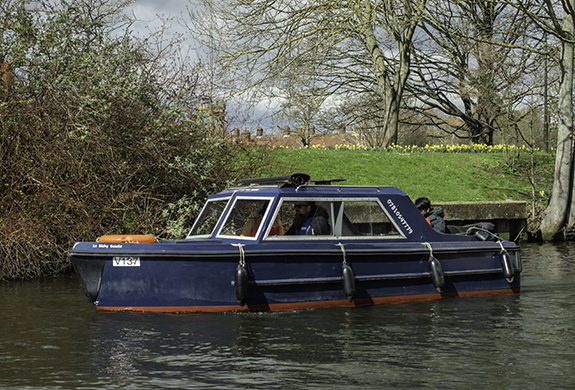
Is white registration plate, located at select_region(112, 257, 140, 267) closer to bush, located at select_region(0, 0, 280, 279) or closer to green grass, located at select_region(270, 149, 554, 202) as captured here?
bush, located at select_region(0, 0, 280, 279)

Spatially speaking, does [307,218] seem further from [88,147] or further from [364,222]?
[88,147]

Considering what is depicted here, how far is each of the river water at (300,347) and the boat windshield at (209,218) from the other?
1.50 m

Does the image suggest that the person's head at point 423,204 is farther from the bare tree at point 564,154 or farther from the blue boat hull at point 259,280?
the bare tree at point 564,154

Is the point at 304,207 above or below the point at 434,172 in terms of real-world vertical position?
below

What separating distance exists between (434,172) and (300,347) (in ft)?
51.2

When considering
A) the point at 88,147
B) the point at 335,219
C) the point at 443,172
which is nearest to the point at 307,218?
the point at 335,219

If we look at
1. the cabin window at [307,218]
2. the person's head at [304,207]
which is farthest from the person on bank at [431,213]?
the person's head at [304,207]

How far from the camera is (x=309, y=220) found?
8.84 meters

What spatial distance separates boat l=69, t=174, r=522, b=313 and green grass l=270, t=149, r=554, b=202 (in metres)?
9.40

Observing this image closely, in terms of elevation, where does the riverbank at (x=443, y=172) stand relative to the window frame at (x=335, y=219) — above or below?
above

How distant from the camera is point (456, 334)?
7410mm

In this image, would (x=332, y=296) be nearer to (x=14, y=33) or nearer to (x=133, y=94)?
(x=133, y=94)

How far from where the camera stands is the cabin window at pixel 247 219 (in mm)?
8508

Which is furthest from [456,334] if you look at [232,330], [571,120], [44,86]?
[571,120]
